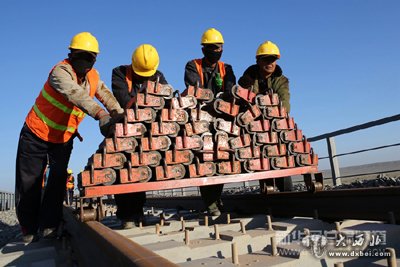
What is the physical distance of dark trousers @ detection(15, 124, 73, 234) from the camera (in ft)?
11.7

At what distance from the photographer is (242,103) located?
3682 mm

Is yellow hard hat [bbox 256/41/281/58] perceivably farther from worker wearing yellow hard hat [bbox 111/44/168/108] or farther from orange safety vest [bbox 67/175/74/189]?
orange safety vest [bbox 67/175/74/189]

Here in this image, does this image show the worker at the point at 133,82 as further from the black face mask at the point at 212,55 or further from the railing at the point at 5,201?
the railing at the point at 5,201

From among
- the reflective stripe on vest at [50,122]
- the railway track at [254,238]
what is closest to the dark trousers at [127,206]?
the railway track at [254,238]

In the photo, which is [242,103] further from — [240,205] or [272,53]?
[240,205]

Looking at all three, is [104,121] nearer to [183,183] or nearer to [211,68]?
[183,183]

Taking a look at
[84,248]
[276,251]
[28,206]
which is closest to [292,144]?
[276,251]

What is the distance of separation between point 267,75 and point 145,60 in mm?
1643

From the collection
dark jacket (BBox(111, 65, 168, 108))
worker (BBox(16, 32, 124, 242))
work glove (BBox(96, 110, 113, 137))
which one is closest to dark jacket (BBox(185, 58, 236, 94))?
dark jacket (BBox(111, 65, 168, 108))

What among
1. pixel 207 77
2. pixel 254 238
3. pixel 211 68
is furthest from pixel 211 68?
pixel 254 238

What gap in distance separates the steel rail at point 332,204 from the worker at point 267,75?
1.24 m

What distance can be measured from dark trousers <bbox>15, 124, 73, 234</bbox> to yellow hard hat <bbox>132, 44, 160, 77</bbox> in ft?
3.68

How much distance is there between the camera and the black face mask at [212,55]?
15.1 ft

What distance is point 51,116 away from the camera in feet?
11.8
